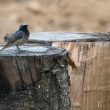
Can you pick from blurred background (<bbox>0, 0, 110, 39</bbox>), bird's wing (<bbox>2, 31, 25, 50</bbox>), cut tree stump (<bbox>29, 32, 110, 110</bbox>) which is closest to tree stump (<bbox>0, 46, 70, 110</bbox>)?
bird's wing (<bbox>2, 31, 25, 50</bbox>)

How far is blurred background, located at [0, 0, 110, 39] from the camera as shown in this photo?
12305 millimetres

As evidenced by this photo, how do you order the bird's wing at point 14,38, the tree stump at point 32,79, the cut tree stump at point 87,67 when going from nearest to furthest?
the tree stump at point 32,79
the bird's wing at point 14,38
the cut tree stump at point 87,67

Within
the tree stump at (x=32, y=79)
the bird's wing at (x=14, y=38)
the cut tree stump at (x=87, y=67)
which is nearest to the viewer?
the tree stump at (x=32, y=79)

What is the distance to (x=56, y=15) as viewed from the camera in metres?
13.3

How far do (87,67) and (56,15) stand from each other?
750 centimetres

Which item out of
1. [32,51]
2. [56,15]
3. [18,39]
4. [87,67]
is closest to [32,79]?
[32,51]

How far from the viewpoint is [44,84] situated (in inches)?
190

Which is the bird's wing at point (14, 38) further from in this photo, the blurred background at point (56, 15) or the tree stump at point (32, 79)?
the blurred background at point (56, 15)

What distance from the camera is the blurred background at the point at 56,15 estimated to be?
40.4ft

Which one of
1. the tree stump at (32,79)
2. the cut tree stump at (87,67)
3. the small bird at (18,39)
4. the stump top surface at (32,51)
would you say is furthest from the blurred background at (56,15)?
the tree stump at (32,79)

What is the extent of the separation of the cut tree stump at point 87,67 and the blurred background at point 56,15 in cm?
573

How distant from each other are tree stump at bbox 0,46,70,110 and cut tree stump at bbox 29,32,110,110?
0.88 metres

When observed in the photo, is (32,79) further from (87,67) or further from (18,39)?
(87,67)

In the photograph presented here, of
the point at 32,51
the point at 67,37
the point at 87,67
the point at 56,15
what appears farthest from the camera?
the point at 56,15
